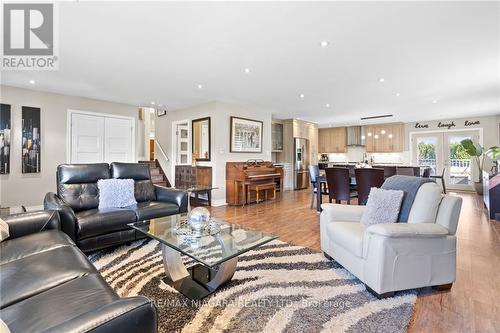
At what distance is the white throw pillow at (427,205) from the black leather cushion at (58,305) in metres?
2.21

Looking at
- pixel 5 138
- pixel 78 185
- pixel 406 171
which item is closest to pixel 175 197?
pixel 78 185

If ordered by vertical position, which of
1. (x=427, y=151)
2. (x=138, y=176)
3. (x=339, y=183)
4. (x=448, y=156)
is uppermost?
(x=427, y=151)

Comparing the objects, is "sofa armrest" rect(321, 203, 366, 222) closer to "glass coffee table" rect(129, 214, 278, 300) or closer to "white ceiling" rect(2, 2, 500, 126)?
"glass coffee table" rect(129, 214, 278, 300)

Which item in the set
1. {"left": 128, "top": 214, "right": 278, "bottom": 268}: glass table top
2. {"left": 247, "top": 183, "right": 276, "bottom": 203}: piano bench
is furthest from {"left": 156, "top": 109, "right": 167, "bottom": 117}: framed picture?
{"left": 128, "top": 214, "right": 278, "bottom": 268}: glass table top

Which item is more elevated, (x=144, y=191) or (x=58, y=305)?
(x=144, y=191)

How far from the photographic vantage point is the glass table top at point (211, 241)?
5.46 feet

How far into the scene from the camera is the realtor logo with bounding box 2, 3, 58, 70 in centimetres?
225

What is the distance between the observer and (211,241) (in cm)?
194

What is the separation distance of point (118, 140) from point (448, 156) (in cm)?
993

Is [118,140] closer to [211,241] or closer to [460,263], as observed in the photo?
[211,241]

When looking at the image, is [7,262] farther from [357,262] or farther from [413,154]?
[413,154]

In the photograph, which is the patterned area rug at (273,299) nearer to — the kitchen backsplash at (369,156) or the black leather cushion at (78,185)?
the black leather cushion at (78,185)

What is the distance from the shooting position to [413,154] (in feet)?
28.7

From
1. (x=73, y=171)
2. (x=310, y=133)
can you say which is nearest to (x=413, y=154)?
(x=310, y=133)
